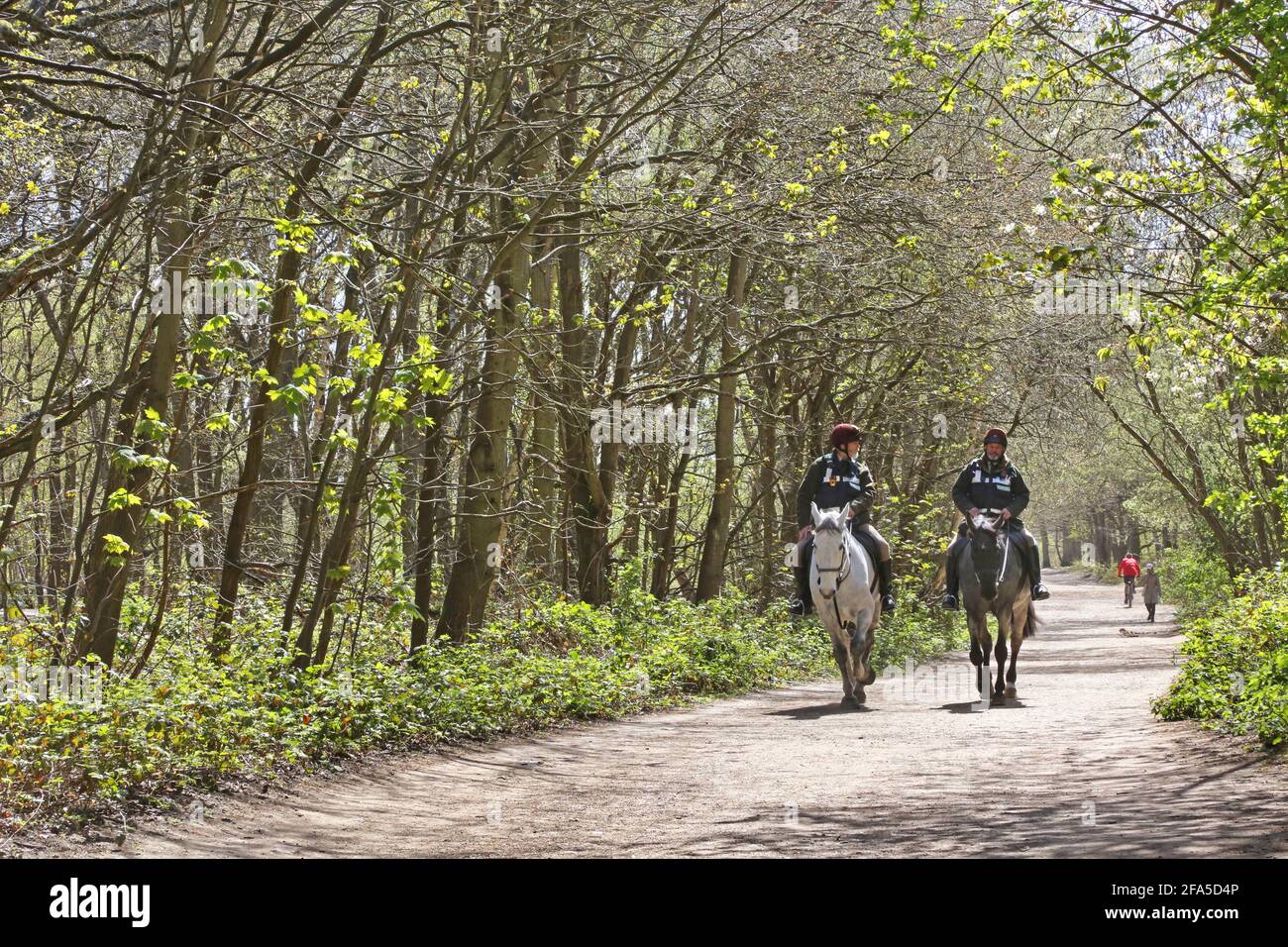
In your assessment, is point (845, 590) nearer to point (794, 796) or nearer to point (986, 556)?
point (986, 556)

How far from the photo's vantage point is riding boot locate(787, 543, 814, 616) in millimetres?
15805

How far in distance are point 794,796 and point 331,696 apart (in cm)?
376

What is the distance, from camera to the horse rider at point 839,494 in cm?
1556

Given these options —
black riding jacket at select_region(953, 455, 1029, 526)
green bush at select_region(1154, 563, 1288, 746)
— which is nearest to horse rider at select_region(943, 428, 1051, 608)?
black riding jacket at select_region(953, 455, 1029, 526)

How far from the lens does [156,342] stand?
11375 millimetres

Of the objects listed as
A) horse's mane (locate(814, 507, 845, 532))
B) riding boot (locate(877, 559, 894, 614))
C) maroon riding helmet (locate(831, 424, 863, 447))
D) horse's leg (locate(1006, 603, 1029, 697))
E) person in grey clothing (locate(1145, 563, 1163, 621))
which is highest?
maroon riding helmet (locate(831, 424, 863, 447))

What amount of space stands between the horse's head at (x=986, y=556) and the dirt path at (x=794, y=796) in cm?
143

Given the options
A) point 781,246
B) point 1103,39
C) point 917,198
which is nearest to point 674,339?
point 781,246

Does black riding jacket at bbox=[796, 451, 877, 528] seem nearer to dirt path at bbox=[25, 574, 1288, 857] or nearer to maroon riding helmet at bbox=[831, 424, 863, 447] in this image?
maroon riding helmet at bbox=[831, 424, 863, 447]

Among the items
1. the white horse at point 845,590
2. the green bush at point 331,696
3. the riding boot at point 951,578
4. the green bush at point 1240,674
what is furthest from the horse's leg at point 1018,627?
the green bush at point 331,696

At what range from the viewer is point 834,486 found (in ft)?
51.1

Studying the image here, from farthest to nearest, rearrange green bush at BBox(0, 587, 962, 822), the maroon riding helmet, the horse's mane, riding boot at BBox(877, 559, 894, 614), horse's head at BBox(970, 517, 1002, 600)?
riding boot at BBox(877, 559, 894, 614) → horse's head at BBox(970, 517, 1002, 600) → the maroon riding helmet → the horse's mane → green bush at BBox(0, 587, 962, 822)

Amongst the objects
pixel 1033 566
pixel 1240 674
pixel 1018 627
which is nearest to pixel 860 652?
pixel 1018 627
